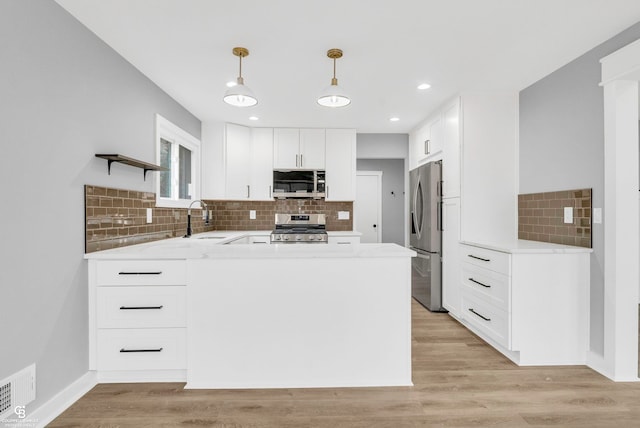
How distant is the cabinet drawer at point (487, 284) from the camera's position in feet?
8.10

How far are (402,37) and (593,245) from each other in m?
2.03

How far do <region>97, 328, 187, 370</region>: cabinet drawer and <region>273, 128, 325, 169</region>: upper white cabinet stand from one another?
2.87m

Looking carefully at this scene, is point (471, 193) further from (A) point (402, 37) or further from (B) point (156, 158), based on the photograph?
(B) point (156, 158)

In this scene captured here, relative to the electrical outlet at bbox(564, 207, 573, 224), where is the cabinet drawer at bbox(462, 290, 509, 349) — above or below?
below

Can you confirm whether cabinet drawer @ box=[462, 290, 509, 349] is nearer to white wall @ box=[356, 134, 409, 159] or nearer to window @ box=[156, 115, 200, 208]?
white wall @ box=[356, 134, 409, 159]

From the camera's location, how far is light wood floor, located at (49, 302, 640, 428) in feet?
5.70

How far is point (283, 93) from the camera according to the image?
3.23 metres

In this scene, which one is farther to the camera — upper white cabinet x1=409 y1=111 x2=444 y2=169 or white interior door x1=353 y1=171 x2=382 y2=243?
white interior door x1=353 y1=171 x2=382 y2=243

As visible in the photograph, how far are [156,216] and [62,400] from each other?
1595 mm

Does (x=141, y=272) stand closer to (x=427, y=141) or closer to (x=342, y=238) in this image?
(x=342, y=238)

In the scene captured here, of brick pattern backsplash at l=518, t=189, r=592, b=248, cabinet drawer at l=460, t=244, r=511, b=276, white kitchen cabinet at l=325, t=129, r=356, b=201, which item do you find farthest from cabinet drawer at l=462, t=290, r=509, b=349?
white kitchen cabinet at l=325, t=129, r=356, b=201

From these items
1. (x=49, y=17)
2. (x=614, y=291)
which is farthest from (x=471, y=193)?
(x=49, y=17)

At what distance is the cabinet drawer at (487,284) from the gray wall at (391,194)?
10.9 ft

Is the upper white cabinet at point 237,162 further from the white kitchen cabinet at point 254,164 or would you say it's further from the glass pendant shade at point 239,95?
the glass pendant shade at point 239,95
